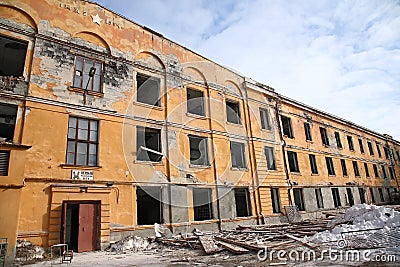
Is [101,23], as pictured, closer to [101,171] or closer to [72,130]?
[72,130]

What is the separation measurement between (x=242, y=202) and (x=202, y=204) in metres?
3.81

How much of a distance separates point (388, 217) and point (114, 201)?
12392mm

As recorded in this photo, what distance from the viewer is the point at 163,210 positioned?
13.3m

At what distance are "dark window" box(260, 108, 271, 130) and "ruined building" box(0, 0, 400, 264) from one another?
0.28 feet

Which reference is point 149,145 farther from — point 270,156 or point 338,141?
point 338,141

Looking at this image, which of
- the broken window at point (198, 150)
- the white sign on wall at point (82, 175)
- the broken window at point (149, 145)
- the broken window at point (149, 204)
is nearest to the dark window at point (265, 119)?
the broken window at point (198, 150)

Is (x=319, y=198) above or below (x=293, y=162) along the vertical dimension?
below

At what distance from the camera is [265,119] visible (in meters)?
21.6

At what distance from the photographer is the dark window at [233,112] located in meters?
19.4

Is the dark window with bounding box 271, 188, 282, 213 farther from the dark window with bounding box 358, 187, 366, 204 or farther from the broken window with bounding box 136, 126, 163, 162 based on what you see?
the dark window with bounding box 358, 187, 366, 204

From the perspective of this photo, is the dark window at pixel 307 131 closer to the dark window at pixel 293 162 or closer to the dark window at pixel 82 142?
the dark window at pixel 293 162

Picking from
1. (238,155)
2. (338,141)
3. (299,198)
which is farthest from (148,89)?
(338,141)

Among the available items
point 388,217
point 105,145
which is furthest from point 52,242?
point 388,217

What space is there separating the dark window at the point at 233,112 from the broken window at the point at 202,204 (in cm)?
599
